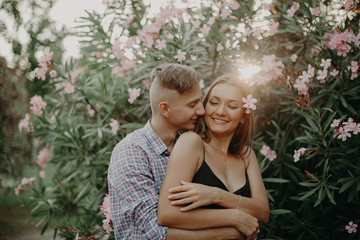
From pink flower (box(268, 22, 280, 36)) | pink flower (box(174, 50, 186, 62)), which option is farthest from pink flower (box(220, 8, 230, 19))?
pink flower (box(174, 50, 186, 62))

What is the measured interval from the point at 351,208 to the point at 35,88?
4.58 metres

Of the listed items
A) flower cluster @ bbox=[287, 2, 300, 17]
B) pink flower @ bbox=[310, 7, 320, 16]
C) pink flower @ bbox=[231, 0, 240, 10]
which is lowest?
pink flower @ bbox=[310, 7, 320, 16]

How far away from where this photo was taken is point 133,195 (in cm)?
140

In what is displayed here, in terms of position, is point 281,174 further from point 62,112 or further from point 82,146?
point 62,112

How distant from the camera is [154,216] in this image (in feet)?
4.49

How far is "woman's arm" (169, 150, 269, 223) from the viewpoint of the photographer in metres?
1.33

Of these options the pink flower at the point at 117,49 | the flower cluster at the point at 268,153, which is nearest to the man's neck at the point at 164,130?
the flower cluster at the point at 268,153

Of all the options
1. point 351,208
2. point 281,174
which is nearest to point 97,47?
point 281,174

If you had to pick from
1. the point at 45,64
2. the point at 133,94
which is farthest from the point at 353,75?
the point at 45,64

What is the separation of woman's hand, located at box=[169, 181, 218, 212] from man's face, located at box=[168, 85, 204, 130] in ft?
1.35

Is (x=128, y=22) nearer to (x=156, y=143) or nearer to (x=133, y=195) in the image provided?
(x=156, y=143)

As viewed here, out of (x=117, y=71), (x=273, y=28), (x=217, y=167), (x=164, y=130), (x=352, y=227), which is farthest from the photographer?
(x=117, y=71)

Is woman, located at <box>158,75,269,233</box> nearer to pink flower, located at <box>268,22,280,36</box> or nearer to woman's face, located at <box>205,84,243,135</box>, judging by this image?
woman's face, located at <box>205,84,243,135</box>

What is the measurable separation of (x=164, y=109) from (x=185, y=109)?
12 cm
